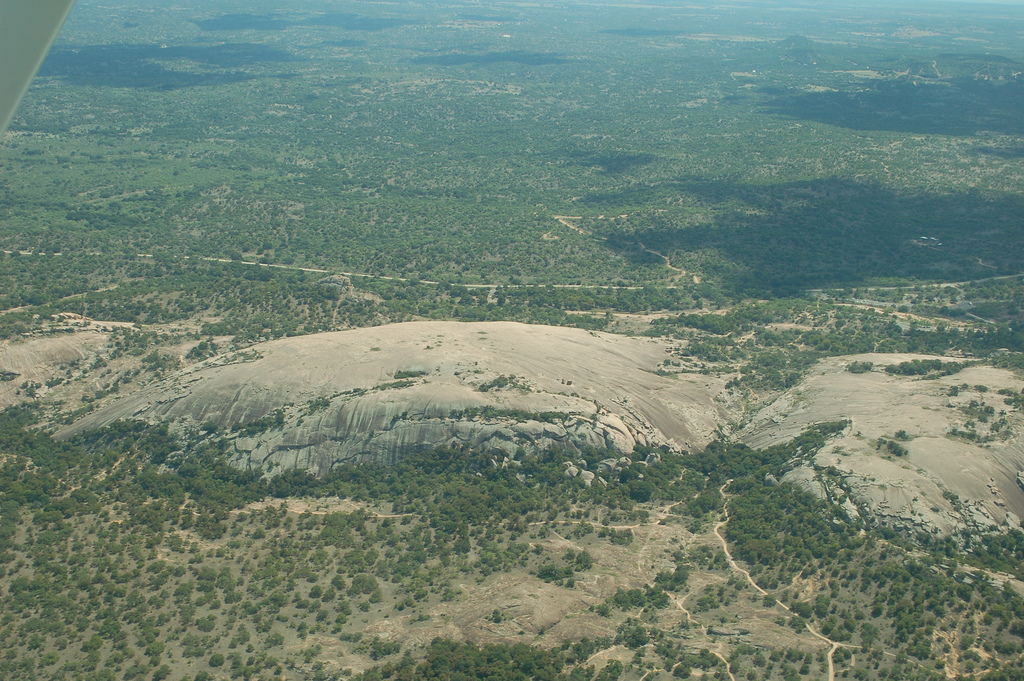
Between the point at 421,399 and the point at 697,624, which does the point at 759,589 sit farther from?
the point at 421,399

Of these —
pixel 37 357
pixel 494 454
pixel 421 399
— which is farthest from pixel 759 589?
pixel 37 357

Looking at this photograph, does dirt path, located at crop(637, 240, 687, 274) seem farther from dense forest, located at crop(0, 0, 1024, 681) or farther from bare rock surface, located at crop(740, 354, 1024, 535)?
bare rock surface, located at crop(740, 354, 1024, 535)

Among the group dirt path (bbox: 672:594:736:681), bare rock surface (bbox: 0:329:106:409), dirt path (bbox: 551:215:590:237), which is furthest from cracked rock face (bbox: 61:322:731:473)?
dirt path (bbox: 551:215:590:237)

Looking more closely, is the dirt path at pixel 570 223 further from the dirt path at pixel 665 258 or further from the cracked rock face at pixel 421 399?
the cracked rock face at pixel 421 399

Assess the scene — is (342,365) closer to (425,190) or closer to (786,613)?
(786,613)

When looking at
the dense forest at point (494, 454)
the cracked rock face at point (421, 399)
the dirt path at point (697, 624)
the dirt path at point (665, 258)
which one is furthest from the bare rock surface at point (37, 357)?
the dirt path at point (665, 258)

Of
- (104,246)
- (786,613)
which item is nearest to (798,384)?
(786,613)
